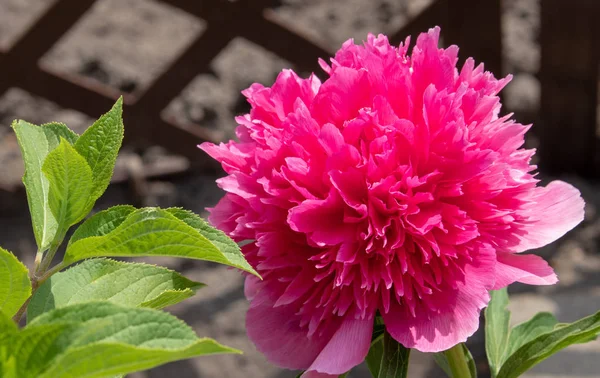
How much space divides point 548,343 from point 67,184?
0.36m

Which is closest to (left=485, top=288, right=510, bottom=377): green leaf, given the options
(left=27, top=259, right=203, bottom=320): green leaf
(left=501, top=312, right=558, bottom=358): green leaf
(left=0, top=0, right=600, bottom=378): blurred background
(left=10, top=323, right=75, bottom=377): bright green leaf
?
(left=501, top=312, right=558, bottom=358): green leaf

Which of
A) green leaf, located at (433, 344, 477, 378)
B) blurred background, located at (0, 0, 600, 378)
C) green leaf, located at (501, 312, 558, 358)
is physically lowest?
blurred background, located at (0, 0, 600, 378)

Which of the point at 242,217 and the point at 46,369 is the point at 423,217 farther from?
the point at 46,369

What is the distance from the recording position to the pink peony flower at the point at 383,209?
505 millimetres

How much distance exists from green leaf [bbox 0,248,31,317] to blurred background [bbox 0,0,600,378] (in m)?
1.51

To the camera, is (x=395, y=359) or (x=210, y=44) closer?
Answer: (x=395, y=359)

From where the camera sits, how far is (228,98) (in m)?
A: 2.86

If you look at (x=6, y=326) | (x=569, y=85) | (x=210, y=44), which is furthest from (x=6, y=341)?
Result: (x=569, y=85)

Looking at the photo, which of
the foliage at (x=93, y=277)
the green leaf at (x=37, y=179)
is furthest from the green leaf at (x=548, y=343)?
the green leaf at (x=37, y=179)

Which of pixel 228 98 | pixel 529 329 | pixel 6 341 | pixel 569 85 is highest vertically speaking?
pixel 6 341

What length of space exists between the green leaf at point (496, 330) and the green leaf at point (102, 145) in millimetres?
352

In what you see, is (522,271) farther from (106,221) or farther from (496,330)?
(106,221)

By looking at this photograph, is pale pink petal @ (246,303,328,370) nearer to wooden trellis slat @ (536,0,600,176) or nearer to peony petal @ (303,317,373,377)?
peony petal @ (303,317,373,377)

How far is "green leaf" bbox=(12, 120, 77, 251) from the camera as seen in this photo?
1.58 feet
